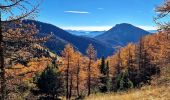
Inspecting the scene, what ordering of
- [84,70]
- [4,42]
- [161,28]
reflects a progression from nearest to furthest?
[4,42], [161,28], [84,70]

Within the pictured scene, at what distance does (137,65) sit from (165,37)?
61.6 metres

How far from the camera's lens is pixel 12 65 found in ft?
41.8

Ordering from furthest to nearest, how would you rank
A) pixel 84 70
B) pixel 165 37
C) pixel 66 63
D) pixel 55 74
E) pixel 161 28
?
pixel 84 70
pixel 66 63
pixel 55 74
pixel 165 37
pixel 161 28

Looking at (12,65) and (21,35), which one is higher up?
(21,35)

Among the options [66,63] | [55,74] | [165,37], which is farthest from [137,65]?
[165,37]

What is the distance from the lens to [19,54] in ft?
41.0

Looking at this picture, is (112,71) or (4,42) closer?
(4,42)

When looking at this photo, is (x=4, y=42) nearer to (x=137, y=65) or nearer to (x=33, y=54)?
(x=33, y=54)

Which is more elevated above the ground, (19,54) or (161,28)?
(161,28)

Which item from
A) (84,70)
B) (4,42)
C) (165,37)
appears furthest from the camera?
(84,70)

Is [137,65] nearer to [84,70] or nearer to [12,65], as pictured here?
[84,70]

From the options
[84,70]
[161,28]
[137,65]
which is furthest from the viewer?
[137,65]

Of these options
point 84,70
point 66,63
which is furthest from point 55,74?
point 84,70

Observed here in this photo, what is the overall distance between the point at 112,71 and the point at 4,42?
84628 mm
